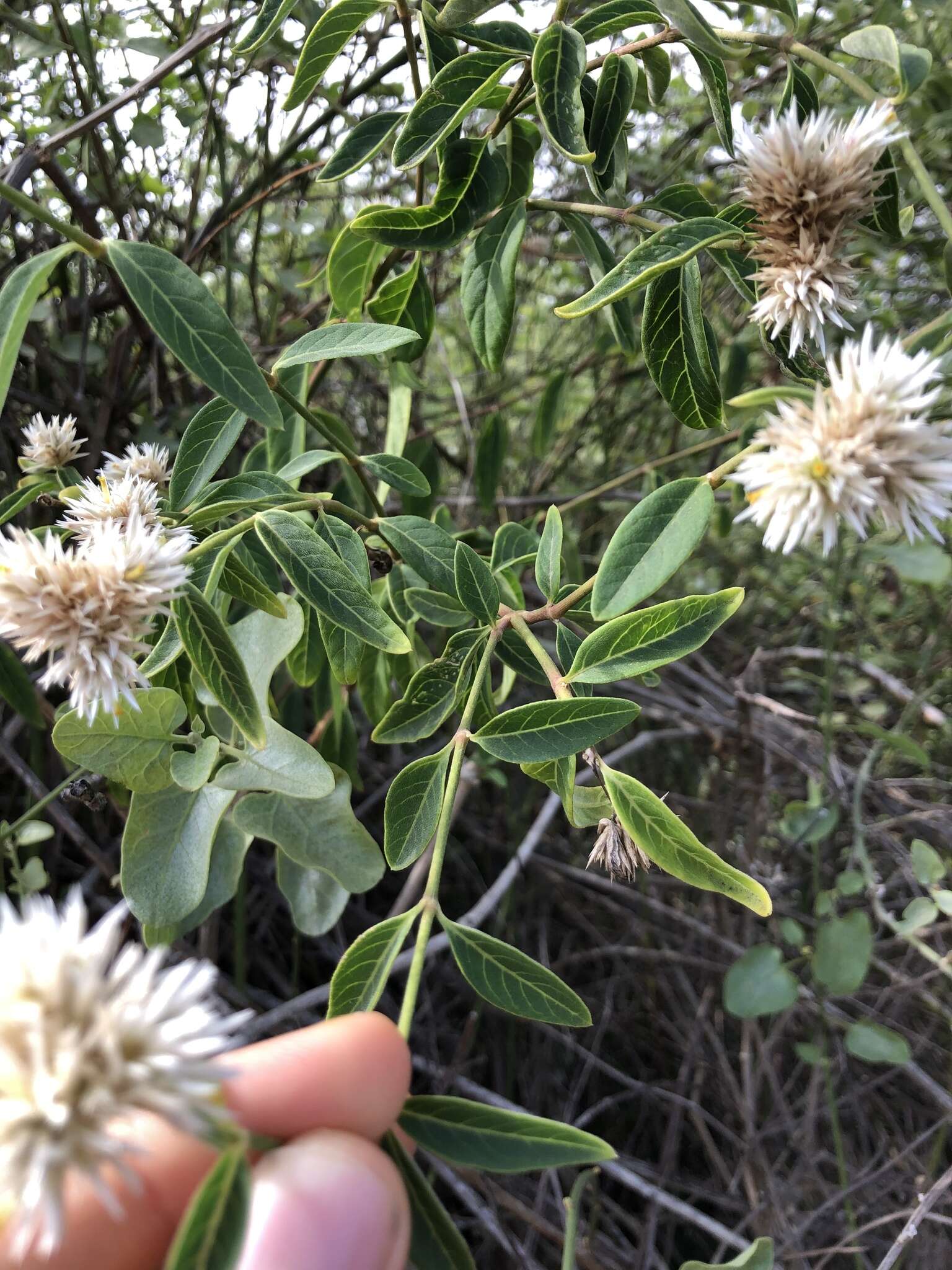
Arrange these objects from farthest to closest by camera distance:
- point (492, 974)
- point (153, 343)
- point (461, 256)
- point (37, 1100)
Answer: point (461, 256) < point (153, 343) < point (492, 974) < point (37, 1100)

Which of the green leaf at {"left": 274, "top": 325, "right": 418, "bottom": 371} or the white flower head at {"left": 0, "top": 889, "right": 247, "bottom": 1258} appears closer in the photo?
the white flower head at {"left": 0, "top": 889, "right": 247, "bottom": 1258}

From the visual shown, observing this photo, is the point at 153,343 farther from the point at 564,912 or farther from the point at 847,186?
the point at 564,912

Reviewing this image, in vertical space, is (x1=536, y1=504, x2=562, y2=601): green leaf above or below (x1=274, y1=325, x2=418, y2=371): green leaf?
below

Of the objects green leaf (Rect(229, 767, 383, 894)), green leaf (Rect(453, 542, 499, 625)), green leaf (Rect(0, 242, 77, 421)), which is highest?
green leaf (Rect(0, 242, 77, 421))

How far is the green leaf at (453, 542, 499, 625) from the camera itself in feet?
2.22

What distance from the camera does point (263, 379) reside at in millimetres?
537

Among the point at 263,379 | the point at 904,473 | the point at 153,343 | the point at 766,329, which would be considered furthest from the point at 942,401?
the point at 153,343

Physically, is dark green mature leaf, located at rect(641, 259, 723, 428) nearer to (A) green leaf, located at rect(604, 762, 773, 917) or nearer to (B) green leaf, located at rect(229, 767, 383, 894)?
(A) green leaf, located at rect(604, 762, 773, 917)

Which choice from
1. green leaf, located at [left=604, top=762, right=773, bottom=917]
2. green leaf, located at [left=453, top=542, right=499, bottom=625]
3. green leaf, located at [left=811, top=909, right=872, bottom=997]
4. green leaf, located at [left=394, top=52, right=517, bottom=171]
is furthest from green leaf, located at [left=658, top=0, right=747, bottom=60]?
green leaf, located at [left=811, top=909, right=872, bottom=997]

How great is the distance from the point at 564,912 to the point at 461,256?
1.38 metres

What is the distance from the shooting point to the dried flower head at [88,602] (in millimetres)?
500

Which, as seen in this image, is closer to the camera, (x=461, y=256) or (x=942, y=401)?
(x=942, y=401)

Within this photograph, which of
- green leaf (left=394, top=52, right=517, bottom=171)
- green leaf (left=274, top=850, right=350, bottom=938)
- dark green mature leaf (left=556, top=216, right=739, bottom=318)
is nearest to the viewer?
dark green mature leaf (left=556, top=216, right=739, bottom=318)

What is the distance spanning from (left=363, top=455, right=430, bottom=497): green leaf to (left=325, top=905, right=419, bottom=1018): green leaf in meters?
0.42
